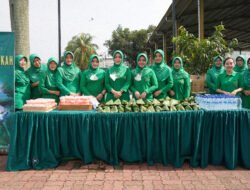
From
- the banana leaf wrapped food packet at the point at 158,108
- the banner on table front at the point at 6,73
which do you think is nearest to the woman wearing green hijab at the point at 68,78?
the banner on table front at the point at 6,73

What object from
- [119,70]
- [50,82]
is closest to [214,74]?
[119,70]

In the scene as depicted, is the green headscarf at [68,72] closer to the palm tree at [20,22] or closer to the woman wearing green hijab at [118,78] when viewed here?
the woman wearing green hijab at [118,78]

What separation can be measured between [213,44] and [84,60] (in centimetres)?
2375

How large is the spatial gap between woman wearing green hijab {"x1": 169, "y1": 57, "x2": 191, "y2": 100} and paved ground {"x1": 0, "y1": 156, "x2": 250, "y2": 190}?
1.55 m

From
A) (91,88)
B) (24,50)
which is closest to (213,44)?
(91,88)

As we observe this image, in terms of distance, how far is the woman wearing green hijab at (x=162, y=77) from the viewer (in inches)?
201

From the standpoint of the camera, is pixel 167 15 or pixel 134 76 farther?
pixel 167 15

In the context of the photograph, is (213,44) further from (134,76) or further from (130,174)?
(130,174)

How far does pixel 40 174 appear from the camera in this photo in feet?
12.5

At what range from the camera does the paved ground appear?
3.42m

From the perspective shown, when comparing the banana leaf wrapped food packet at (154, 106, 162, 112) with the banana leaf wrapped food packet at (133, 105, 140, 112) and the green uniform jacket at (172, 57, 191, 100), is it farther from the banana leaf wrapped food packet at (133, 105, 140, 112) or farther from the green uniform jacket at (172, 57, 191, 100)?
the green uniform jacket at (172, 57, 191, 100)

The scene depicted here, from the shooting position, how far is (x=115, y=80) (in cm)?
503

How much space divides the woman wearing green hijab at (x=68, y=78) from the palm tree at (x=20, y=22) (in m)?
1.68

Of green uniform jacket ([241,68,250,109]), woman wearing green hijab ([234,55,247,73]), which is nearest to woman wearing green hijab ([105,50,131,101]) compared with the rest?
green uniform jacket ([241,68,250,109])
